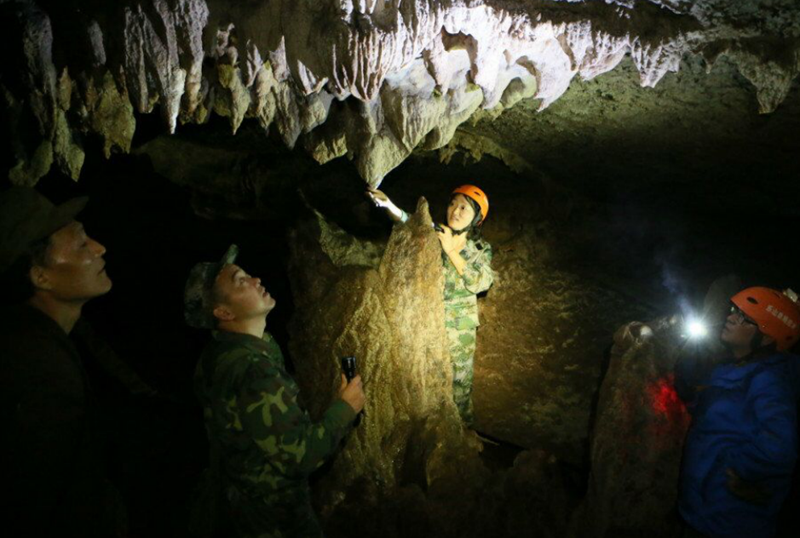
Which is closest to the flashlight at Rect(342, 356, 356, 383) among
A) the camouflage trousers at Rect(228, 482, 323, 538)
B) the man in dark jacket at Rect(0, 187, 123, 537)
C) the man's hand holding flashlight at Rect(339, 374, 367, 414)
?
the man's hand holding flashlight at Rect(339, 374, 367, 414)

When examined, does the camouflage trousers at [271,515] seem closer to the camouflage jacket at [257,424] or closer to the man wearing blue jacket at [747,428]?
the camouflage jacket at [257,424]

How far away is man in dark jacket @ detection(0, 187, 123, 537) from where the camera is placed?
1.58 metres

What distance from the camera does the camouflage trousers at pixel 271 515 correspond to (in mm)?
2248

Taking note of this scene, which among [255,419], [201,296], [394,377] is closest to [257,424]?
[255,419]

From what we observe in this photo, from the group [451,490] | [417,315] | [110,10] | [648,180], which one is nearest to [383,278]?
[417,315]

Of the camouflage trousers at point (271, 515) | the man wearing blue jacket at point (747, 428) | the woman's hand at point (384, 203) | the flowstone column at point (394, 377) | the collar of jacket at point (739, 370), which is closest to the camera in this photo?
the camouflage trousers at point (271, 515)

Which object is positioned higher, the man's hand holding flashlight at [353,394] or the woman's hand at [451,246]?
the man's hand holding flashlight at [353,394]

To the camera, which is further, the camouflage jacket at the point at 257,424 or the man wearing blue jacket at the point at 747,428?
the man wearing blue jacket at the point at 747,428

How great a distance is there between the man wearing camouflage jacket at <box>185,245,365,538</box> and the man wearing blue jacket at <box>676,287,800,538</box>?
1.81 m

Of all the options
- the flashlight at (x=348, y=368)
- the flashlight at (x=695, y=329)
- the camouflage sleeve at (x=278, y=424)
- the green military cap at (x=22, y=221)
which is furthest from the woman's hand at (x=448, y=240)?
the green military cap at (x=22, y=221)

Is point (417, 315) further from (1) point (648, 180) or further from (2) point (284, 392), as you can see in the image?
(1) point (648, 180)

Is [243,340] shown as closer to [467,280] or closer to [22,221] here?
[22,221]

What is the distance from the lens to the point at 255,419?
2102mm

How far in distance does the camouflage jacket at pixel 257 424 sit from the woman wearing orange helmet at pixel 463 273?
232cm
